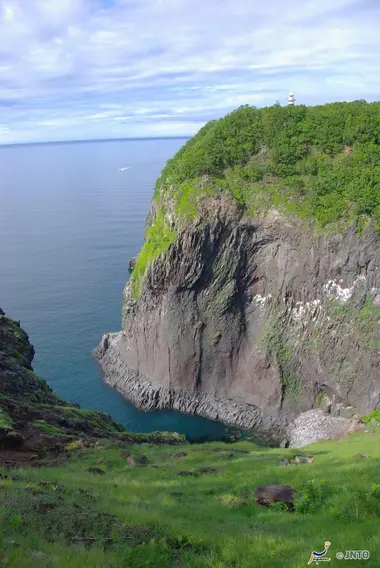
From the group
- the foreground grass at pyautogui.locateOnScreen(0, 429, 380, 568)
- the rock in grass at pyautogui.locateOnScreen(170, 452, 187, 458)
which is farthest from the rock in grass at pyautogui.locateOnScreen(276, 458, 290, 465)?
the rock in grass at pyautogui.locateOnScreen(170, 452, 187, 458)

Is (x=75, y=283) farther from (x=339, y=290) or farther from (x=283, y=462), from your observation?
(x=283, y=462)

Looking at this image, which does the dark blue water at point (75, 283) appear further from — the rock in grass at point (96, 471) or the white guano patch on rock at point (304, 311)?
the rock in grass at point (96, 471)

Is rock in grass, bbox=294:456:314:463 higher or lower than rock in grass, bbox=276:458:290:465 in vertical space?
lower

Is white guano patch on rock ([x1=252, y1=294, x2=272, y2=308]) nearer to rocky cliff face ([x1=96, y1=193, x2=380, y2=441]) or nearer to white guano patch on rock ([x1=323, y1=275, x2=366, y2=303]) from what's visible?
rocky cliff face ([x1=96, y1=193, x2=380, y2=441])

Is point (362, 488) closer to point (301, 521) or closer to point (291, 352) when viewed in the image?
point (301, 521)

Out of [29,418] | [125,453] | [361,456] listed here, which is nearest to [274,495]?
[361,456]

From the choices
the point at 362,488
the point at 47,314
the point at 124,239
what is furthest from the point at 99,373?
the point at 124,239
